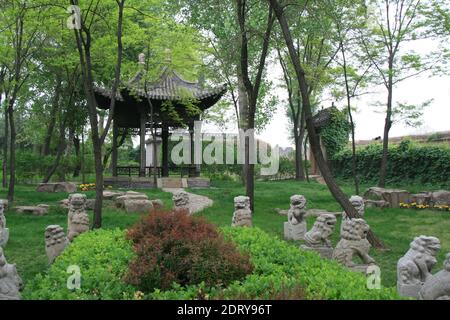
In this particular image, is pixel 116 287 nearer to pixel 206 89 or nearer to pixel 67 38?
pixel 67 38

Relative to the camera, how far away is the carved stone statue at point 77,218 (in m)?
7.94

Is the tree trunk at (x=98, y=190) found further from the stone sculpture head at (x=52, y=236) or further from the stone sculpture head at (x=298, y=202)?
the stone sculpture head at (x=298, y=202)

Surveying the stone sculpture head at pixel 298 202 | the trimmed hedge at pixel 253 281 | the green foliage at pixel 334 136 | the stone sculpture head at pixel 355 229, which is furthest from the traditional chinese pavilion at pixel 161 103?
the trimmed hedge at pixel 253 281

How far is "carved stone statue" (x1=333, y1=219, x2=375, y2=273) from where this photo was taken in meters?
6.63

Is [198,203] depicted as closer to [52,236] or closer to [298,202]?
[298,202]

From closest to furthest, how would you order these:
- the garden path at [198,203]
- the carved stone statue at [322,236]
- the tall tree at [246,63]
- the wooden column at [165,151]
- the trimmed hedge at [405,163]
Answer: the carved stone statue at [322,236] → the tall tree at [246,63] → the garden path at [198,203] → the trimmed hedge at [405,163] → the wooden column at [165,151]

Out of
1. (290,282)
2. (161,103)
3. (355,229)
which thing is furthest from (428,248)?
(161,103)

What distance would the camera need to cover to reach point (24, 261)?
7.38 m

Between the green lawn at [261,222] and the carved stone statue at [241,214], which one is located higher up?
the carved stone statue at [241,214]

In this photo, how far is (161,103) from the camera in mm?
19297

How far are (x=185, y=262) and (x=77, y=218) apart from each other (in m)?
4.38

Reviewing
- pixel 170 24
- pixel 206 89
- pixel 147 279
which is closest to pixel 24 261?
pixel 147 279

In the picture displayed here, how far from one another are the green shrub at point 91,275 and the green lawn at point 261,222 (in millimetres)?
1876
